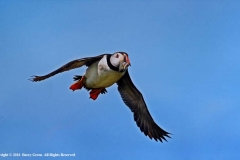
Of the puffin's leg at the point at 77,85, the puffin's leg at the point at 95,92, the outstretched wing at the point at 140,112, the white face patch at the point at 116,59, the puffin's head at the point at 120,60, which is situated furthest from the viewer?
the outstretched wing at the point at 140,112

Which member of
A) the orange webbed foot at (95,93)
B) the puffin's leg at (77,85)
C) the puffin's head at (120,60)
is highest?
the puffin's leg at (77,85)

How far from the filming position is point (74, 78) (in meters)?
10.9

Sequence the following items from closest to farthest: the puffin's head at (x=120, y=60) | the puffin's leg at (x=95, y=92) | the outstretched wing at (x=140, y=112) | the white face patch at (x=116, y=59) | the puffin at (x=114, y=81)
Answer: the puffin's head at (x=120, y=60)
the white face patch at (x=116, y=59)
the puffin at (x=114, y=81)
the puffin's leg at (x=95, y=92)
the outstretched wing at (x=140, y=112)

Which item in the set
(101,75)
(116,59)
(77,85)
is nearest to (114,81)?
(101,75)

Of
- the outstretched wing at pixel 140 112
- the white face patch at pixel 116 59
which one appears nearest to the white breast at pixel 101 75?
→ the white face patch at pixel 116 59

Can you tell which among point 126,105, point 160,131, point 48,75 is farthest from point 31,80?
point 160,131

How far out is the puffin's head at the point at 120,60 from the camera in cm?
963

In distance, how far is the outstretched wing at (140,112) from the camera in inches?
461

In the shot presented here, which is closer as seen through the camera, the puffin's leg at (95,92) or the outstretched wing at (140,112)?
the puffin's leg at (95,92)

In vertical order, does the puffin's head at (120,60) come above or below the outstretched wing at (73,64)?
below

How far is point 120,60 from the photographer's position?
9.79 m

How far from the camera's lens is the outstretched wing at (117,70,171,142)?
11719mm

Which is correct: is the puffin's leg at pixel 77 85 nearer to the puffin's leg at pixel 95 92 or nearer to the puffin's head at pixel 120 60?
the puffin's leg at pixel 95 92

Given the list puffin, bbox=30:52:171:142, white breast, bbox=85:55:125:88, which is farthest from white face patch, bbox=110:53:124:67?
white breast, bbox=85:55:125:88
